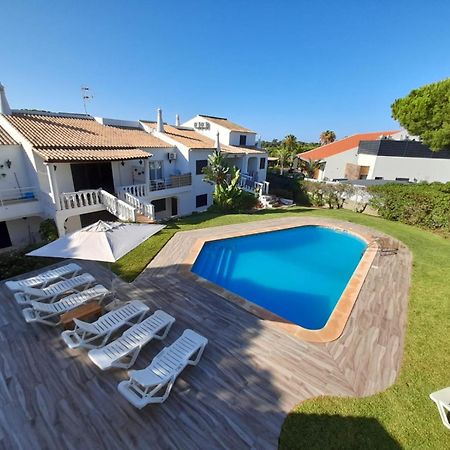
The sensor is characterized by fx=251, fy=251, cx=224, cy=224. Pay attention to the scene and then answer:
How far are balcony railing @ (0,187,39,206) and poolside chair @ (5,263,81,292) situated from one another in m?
8.07

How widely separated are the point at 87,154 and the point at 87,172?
2570 mm

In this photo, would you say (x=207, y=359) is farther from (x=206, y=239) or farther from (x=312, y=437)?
(x=206, y=239)

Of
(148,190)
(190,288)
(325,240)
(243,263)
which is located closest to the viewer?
(190,288)

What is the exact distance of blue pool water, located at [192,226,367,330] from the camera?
9.73 m

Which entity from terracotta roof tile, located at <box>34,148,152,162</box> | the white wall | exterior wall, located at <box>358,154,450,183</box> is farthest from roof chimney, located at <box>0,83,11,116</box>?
exterior wall, located at <box>358,154,450,183</box>

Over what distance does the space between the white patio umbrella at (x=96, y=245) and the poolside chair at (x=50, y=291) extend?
1.41 metres

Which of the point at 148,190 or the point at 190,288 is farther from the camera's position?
the point at 148,190

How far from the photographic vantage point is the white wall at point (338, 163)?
37631 mm

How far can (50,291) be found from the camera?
7.95 meters

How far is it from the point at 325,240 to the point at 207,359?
12534 millimetres

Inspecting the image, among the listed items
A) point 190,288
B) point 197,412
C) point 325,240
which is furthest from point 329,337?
point 325,240

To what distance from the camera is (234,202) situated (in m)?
21.6

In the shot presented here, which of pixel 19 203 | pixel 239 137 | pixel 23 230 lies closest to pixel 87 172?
pixel 19 203

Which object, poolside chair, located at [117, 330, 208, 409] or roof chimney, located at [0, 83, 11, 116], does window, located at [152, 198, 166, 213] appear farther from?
poolside chair, located at [117, 330, 208, 409]
